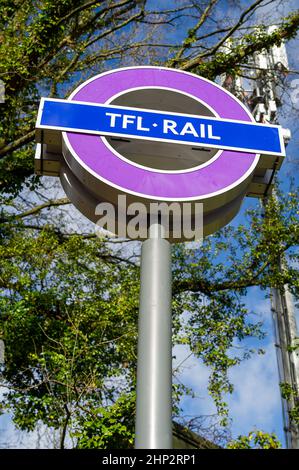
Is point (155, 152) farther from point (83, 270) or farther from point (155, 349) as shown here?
point (83, 270)

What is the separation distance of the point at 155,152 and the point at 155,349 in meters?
1.12

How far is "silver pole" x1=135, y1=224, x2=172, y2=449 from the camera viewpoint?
209 centimetres

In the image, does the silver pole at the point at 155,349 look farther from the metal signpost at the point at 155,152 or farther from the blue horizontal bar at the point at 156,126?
the blue horizontal bar at the point at 156,126

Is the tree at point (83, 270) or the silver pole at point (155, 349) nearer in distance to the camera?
the silver pole at point (155, 349)

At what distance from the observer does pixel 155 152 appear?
291cm

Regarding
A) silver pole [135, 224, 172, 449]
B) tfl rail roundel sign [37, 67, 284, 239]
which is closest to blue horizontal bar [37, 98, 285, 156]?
tfl rail roundel sign [37, 67, 284, 239]

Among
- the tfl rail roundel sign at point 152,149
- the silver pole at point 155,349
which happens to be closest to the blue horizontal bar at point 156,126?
the tfl rail roundel sign at point 152,149

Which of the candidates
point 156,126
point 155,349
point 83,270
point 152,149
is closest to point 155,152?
point 152,149

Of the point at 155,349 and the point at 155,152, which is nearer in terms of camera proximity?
the point at 155,349

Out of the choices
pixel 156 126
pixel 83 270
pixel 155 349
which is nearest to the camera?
pixel 155 349

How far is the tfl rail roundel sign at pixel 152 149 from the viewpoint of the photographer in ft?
8.80

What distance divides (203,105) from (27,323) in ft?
17.0

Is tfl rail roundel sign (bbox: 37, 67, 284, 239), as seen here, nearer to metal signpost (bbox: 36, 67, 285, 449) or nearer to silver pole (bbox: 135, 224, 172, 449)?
metal signpost (bbox: 36, 67, 285, 449)
